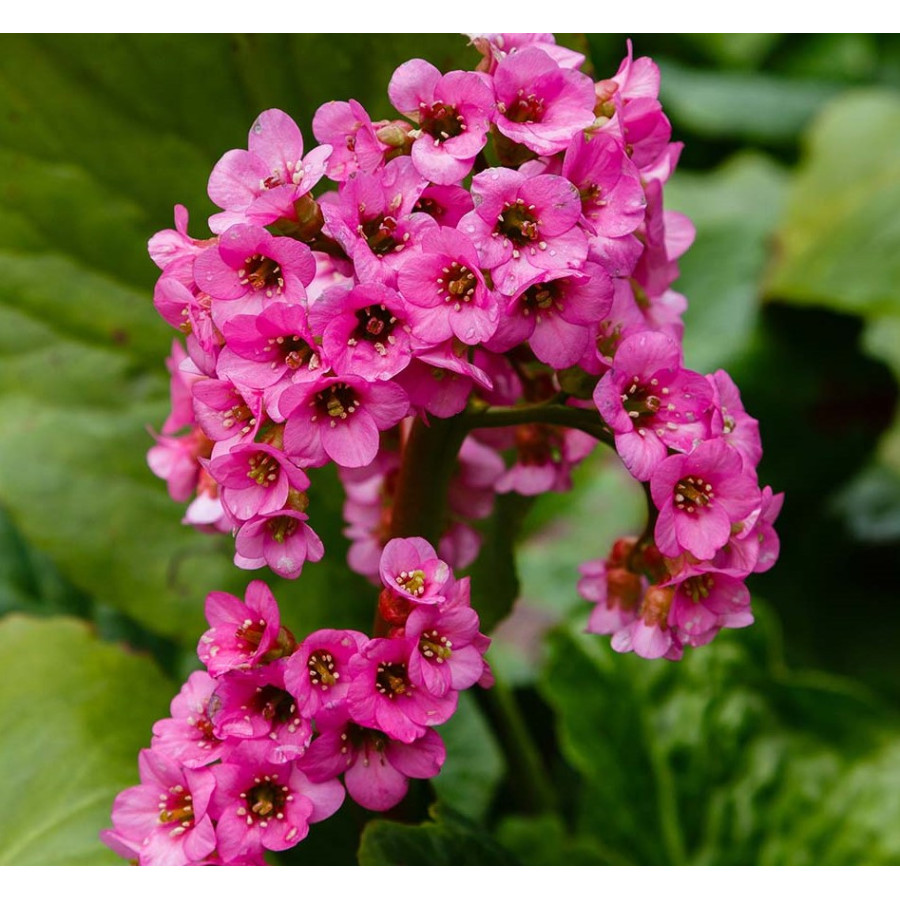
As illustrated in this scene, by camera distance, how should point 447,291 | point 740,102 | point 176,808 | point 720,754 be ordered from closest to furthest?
point 447,291 → point 176,808 → point 720,754 → point 740,102

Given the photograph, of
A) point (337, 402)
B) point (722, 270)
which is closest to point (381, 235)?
point (337, 402)

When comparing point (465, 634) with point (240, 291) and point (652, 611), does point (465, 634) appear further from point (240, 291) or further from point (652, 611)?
point (240, 291)

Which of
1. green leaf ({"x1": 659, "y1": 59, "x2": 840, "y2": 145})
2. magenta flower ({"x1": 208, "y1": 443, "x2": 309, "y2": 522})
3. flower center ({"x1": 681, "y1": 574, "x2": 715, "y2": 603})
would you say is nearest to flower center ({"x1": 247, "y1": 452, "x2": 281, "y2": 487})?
magenta flower ({"x1": 208, "y1": 443, "x2": 309, "y2": 522})

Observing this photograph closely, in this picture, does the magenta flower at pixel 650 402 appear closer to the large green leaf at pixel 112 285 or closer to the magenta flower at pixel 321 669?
the magenta flower at pixel 321 669

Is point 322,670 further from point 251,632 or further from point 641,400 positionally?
point 641,400

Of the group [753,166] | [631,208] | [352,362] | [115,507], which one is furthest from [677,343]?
[753,166]

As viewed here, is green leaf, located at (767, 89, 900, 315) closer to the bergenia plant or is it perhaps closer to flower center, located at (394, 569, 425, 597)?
the bergenia plant
